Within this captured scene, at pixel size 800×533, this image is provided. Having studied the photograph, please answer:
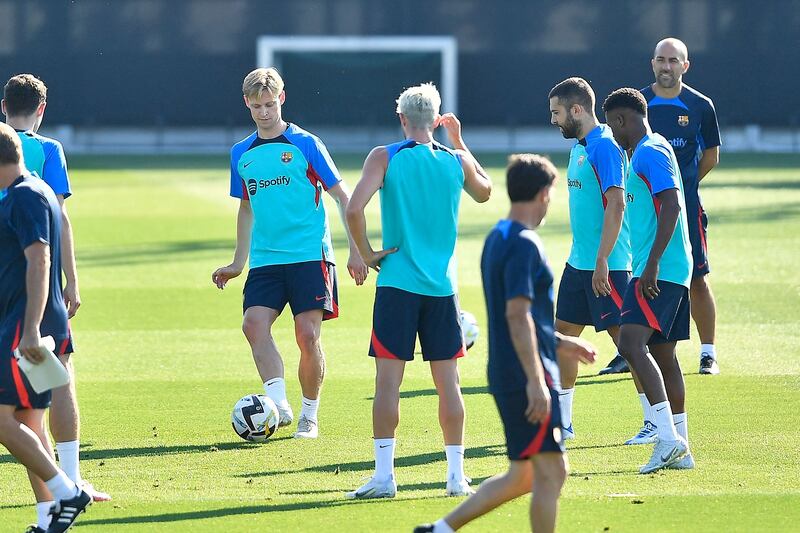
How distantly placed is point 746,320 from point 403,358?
24.0ft

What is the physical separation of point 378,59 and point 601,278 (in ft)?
149

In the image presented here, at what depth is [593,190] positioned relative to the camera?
27.8ft

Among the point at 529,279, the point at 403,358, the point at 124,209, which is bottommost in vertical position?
the point at 124,209

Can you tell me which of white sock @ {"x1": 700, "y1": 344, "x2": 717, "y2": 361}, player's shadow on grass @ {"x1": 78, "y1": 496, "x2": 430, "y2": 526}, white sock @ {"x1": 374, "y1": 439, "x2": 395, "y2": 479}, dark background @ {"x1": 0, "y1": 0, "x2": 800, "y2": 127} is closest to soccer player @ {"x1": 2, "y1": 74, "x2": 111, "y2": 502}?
→ player's shadow on grass @ {"x1": 78, "y1": 496, "x2": 430, "y2": 526}

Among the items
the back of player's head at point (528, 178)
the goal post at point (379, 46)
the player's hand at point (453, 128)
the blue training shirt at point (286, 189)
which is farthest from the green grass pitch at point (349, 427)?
the goal post at point (379, 46)

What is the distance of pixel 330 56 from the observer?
175 ft

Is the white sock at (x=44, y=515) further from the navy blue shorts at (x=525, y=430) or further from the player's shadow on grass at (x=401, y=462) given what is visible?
the navy blue shorts at (x=525, y=430)

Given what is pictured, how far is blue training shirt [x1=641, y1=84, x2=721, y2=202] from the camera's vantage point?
10711 millimetres

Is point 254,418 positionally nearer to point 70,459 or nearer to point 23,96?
point 70,459

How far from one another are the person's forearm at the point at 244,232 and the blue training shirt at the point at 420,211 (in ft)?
6.96

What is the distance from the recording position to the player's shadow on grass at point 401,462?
7.79 m

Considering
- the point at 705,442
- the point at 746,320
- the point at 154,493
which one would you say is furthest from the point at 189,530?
the point at 746,320

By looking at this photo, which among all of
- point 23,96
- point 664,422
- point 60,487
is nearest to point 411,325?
point 664,422

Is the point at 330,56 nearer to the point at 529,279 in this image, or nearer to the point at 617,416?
the point at 617,416
